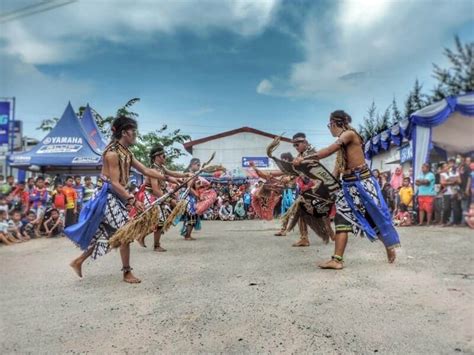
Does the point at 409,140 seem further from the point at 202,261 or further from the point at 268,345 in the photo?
the point at 202,261

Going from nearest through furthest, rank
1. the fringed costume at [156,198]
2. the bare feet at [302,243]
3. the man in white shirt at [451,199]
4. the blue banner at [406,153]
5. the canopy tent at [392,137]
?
the canopy tent at [392,137] → the blue banner at [406,153] → the fringed costume at [156,198] → the bare feet at [302,243] → the man in white shirt at [451,199]

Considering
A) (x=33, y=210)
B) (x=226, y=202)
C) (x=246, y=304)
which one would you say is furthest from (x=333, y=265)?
(x=33, y=210)

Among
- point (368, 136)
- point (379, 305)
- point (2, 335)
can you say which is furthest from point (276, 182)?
point (2, 335)

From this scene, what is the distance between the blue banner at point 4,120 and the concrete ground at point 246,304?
42.1 inches

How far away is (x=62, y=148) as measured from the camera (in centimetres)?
244

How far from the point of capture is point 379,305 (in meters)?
2.73

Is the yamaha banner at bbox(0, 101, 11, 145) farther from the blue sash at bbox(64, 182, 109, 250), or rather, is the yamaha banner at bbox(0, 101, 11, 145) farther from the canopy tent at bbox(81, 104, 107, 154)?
the blue sash at bbox(64, 182, 109, 250)

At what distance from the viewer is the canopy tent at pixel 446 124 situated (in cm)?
153

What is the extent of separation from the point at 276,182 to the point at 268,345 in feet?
8.99

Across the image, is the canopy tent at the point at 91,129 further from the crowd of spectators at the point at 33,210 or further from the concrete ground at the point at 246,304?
the crowd of spectators at the point at 33,210

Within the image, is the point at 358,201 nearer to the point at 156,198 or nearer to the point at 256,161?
the point at 256,161

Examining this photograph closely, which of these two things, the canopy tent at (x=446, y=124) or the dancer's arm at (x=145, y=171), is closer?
the canopy tent at (x=446, y=124)

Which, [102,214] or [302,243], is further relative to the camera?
[302,243]

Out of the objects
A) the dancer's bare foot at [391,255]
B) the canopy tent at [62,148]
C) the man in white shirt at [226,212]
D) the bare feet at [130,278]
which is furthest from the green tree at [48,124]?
the man in white shirt at [226,212]
